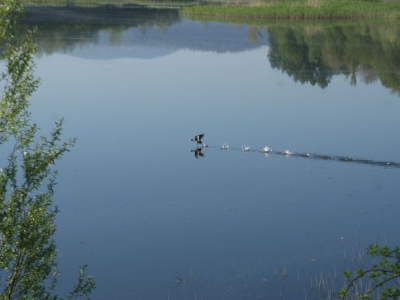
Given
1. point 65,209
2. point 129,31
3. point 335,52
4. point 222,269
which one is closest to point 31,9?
point 129,31

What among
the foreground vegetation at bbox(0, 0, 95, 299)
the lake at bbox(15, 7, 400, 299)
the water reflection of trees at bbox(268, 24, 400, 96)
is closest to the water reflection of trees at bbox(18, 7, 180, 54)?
the lake at bbox(15, 7, 400, 299)

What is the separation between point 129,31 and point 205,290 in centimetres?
1964

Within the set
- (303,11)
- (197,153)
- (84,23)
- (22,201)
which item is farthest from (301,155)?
(303,11)

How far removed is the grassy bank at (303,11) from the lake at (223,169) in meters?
8.98

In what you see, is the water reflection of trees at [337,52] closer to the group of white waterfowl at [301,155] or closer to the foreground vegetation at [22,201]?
the group of white waterfowl at [301,155]

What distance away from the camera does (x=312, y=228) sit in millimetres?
7879

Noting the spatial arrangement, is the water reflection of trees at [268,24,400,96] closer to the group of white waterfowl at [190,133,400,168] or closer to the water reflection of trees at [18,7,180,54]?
the water reflection of trees at [18,7,180,54]

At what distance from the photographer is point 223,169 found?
9914mm

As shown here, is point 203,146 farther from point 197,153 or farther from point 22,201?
point 22,201

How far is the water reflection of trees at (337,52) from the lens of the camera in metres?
17.5

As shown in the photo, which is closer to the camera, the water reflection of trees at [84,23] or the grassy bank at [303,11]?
the water reflection of trees at [84,23]

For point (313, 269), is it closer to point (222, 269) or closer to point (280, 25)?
point (222, 269)

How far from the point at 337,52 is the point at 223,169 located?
11621mm

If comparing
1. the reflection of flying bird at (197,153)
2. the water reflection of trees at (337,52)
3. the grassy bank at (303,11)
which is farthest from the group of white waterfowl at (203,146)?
the grassy bank at (303,11)
